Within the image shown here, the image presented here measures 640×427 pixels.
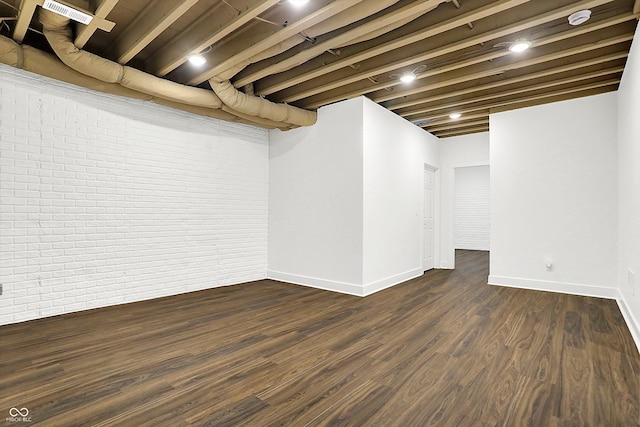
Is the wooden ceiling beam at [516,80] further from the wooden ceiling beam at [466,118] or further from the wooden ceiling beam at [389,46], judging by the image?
the wooden ceiling beam at [389,46]

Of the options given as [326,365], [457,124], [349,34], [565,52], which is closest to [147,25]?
[349,34]

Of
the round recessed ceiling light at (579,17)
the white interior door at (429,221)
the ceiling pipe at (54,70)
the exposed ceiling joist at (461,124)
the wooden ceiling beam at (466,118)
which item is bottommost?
the white interior door at (429,221)

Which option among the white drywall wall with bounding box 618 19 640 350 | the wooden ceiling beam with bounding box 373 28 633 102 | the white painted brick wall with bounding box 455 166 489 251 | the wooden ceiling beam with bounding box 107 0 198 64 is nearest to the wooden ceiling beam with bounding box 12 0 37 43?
the wooden ceiling beam with bounding box 107 0 198 64

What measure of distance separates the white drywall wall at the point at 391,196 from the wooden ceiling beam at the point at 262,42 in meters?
1.90

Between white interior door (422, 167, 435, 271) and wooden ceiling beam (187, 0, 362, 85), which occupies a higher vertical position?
wooden ceiling beam (187, 0, 362, 85)

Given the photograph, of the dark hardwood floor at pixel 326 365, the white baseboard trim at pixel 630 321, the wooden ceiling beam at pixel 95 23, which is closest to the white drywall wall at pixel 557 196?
the white baseboard trim at pixel 630 321

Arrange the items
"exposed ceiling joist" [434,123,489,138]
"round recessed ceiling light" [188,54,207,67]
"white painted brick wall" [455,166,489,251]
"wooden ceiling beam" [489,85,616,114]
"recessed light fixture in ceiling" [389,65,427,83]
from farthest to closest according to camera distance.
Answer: "white painted brick wall" [455,166,489,251]
"exposed ceiling joist" [434,123,489,138]
"wooden ceiling beam" [489,85,616,114]
"recessed light fixture in ceiling" [389,65,427,83]
"round recessed ceiling light" [188,54,207,67]

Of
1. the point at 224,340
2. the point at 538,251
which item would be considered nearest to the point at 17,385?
the point at 224,340

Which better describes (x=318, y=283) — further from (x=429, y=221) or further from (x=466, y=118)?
(x=466, y=118)

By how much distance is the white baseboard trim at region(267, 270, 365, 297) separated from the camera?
14.8 ft

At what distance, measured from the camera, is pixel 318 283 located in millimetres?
4934

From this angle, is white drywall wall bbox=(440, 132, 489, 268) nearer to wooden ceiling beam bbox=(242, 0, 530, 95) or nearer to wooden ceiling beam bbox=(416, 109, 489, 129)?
wooden ceiling beam bbox=(416, 109, 489, 129)

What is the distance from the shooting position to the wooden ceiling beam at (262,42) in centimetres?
252

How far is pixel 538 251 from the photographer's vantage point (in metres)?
4.84
